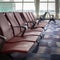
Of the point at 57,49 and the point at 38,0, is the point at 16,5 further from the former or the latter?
the point at 57,49

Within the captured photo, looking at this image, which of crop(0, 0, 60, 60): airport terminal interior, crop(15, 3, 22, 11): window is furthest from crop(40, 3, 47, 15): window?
crop(0, 0, 60, 60): airport terminal interior

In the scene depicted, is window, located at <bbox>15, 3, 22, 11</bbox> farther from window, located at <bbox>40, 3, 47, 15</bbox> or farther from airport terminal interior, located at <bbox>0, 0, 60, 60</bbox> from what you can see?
airport terminal interior, located at <bbox>0, 0, 60, 60</bbox>

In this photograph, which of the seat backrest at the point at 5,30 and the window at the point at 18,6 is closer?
the seat backrest at the point at 5,30

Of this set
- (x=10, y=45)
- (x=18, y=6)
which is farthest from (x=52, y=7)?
(x=10, y=45)

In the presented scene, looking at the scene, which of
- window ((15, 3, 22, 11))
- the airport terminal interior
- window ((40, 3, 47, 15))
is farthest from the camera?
window ((15, 3, 22, 11))

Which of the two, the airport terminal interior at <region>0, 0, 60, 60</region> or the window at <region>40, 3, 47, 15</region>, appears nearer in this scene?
the airport terminal interior at <region>0, 0, 60, 60</region>

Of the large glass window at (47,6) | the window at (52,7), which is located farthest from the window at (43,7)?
the window at (52,7)

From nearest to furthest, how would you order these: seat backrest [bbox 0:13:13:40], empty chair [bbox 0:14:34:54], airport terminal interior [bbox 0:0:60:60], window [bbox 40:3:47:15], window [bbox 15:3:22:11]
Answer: empty chair [bbox 0:14:34:54]
airport terminal interior [bbox 0:0:60:60]
seat backrest [bbox 0:13:13:40]
window [bbox 40:3:47:15]
window [bbox 15:3:22:11]

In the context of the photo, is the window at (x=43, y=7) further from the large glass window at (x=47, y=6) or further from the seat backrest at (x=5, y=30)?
the seat backrest at (x=5, y=30)

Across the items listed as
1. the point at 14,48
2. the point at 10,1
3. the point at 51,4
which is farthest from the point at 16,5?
the point at 14,48

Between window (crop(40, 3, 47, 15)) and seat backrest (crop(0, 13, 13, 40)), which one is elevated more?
window (crop(40, 3, 47, 15))

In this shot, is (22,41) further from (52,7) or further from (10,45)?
(52,7)

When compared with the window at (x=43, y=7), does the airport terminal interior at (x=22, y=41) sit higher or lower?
lower

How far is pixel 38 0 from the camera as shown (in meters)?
12.5
